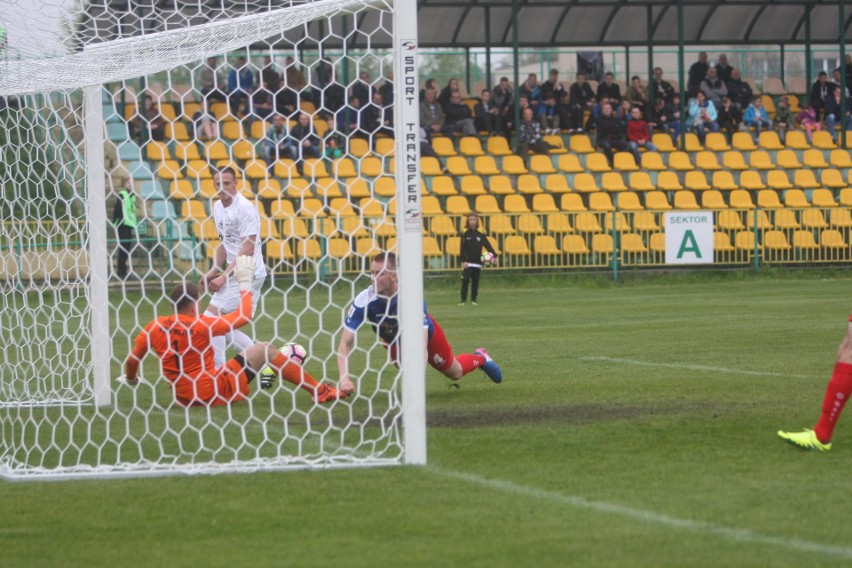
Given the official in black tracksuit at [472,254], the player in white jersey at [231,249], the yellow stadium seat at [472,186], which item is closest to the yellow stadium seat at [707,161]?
the yellow stadium seat at [472,186]

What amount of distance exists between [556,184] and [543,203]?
1.13 metres

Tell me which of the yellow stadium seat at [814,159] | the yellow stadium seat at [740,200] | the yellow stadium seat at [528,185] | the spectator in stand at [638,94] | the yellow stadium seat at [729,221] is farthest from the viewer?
the spectator in stand at [638,94]

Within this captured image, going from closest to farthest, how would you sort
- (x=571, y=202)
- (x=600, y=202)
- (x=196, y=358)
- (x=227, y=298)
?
(x=196, y=358) < (x=227, y=298) < (x=571, y=202) < (x=600, y=202)

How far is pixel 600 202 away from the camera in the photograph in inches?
1076

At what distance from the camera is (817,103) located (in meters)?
32.5

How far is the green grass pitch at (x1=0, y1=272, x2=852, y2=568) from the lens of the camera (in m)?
5.32

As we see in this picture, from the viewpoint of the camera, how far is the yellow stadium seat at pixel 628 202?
2728cm

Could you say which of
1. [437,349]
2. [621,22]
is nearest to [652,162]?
[621,22]

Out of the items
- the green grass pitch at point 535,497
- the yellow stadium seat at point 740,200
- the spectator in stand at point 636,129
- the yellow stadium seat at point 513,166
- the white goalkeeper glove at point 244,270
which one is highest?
the spectator in stand at point 636,129

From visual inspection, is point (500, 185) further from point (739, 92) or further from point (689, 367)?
point (689, 367)

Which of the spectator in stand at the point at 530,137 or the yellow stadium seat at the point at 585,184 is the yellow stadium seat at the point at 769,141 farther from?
the spectator in stand at the point at 530,137

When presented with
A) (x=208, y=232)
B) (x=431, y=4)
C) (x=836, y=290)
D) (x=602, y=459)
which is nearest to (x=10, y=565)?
(x=602, y=459)

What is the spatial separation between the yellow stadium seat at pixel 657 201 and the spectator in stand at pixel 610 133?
7.17 ft

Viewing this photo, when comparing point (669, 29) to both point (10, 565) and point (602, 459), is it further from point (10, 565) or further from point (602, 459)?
point (10, 565)
